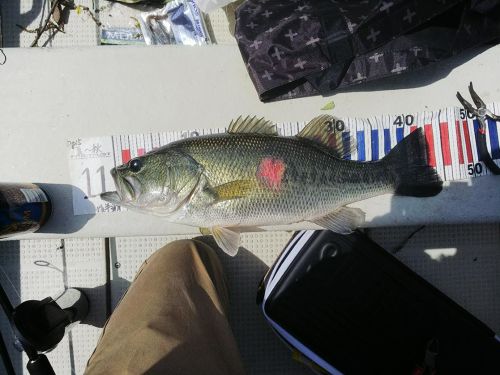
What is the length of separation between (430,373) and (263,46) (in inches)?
63.6

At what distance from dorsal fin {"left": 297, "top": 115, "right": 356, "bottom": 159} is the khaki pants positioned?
2.53 feet

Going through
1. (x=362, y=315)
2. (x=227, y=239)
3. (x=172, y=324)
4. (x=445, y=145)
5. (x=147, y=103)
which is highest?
(x=147, y=103)

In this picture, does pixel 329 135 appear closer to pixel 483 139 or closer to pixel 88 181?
pixel 483 139

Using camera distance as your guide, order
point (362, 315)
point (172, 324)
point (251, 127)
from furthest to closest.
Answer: point (362, 315) → point (251, 127) → point (172, 324)

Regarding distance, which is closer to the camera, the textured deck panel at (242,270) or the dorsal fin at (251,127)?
the dorsal fin at (251,127)

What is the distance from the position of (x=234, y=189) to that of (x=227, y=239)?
225 millimetres

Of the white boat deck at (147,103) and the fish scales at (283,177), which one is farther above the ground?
the white boat deck at (147,103)

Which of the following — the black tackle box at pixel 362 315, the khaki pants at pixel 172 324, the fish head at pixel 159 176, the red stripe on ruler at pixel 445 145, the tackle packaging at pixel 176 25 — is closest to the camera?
the khaki pants at pixel 172 324

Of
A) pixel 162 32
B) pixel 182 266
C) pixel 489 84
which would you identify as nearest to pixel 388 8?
pixel 489 84

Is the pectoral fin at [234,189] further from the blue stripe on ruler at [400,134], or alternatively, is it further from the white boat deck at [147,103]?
the blue stripe on ruler at [400,134]

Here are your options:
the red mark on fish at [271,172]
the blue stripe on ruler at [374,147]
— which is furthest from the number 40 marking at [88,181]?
the blue stripe on ruler at [374,147]

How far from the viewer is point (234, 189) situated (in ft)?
4.78

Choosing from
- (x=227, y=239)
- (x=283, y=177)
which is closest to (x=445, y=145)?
(x=283, y=177)

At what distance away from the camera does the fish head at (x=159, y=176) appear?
1.45 m
